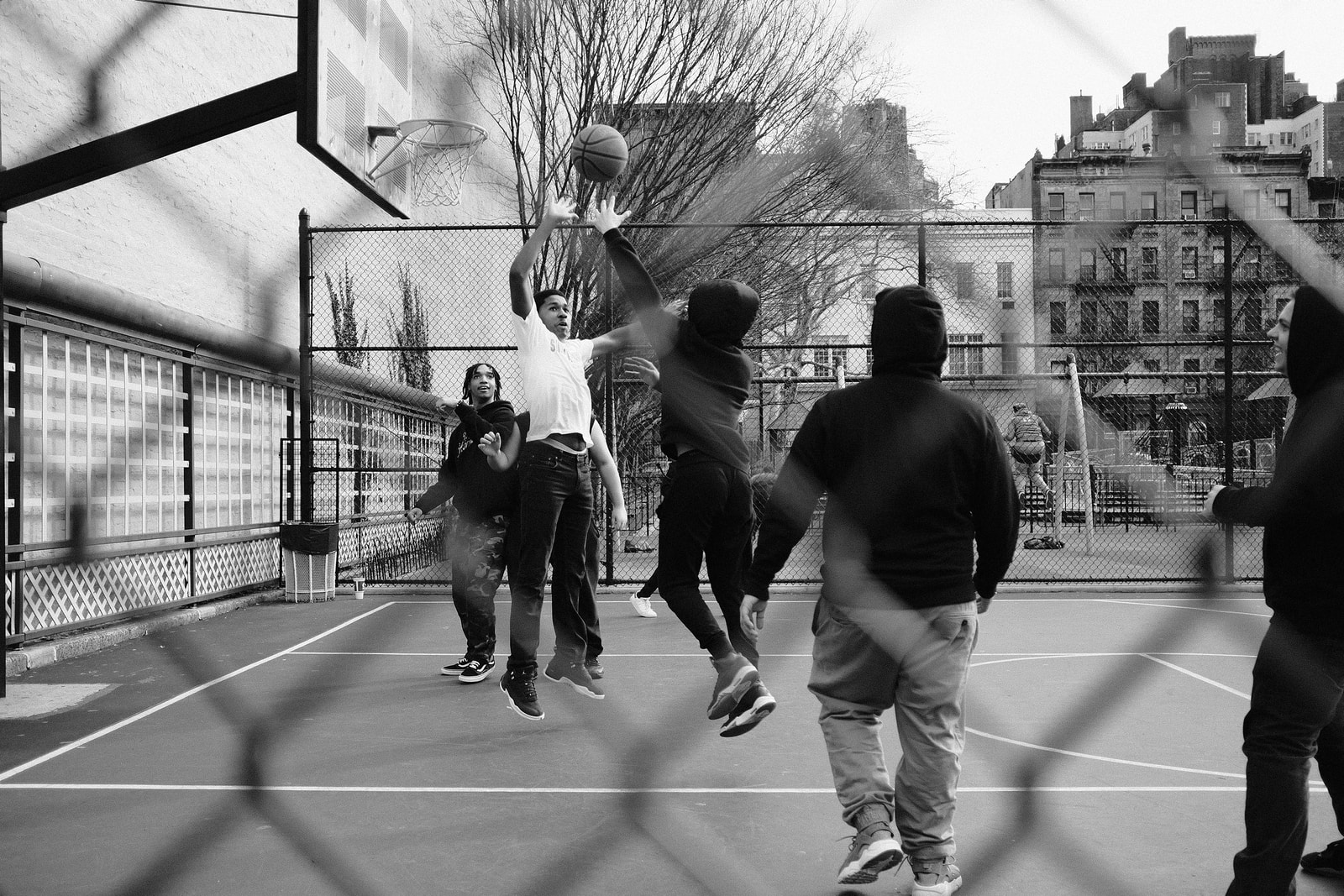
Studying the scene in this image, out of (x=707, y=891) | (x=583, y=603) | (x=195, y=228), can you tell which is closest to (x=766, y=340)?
A: (x=583, y=603)

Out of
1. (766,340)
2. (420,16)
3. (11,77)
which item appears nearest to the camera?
(420,16)

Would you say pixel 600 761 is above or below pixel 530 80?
below

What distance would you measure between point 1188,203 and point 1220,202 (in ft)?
0.24

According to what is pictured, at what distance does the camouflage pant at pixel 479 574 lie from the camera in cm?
482

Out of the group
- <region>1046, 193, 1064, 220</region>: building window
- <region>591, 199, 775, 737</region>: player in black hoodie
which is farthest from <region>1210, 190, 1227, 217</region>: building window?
<region>591, 199, 775, 737</region>: player in black hoodie

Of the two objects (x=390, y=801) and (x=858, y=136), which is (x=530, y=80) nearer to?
(x=858, y=136)

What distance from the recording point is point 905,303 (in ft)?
7.91

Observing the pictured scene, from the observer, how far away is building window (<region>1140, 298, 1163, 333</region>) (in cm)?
100

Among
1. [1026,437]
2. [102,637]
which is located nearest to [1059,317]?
[102,637]

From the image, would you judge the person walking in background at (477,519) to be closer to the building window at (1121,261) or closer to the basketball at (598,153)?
the basketball at (598,153)

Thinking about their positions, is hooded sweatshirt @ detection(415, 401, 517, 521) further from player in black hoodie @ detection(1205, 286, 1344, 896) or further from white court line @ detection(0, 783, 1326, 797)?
player in black hoodie @ detection(1205, 286, 1344, 896)

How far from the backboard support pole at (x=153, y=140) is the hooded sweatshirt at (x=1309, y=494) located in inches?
72.1

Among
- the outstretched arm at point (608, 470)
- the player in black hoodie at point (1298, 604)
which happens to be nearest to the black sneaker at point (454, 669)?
the outstretched arm at point (608, 470)

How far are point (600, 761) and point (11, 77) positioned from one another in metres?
3.31
